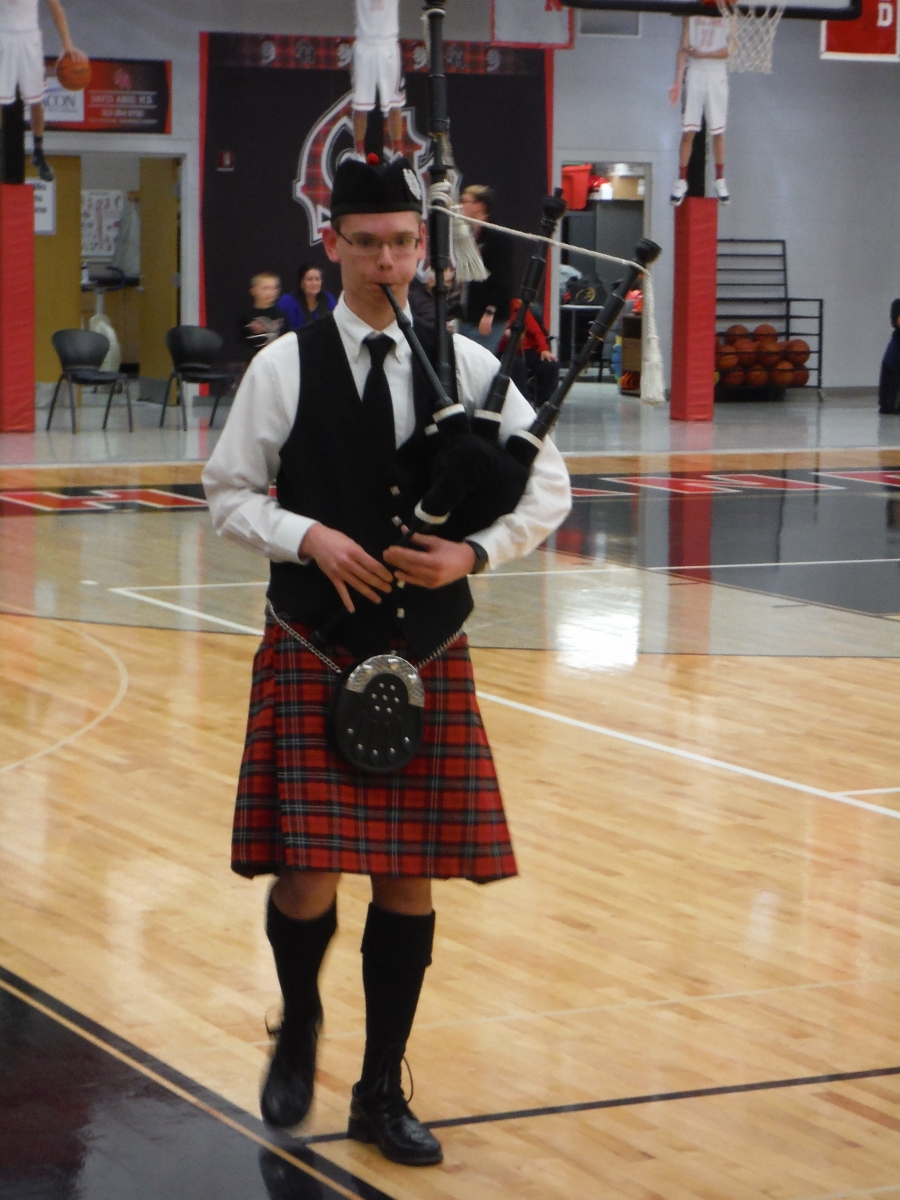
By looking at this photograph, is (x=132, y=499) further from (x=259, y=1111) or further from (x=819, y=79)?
(x=819, y=79)

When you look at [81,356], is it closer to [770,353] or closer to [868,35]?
[868,35]

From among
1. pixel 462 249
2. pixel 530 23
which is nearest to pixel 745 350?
pixel 530 23

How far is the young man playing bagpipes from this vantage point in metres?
2.65

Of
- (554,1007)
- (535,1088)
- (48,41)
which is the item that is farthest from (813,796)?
(48,41)

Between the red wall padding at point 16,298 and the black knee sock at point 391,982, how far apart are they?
491 inches

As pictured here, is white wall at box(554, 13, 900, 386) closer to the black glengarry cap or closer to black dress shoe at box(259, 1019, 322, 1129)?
the black glengarry cap

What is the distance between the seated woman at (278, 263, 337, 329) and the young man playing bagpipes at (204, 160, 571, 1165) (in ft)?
34.5

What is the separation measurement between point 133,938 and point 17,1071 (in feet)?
2.44

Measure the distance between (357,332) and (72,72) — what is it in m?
14.0

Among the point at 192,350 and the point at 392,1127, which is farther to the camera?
the point at 192,350

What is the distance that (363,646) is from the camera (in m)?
2.69

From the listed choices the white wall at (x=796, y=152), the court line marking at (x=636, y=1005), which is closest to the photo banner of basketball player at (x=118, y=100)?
the white wall at (x=796, y=152)

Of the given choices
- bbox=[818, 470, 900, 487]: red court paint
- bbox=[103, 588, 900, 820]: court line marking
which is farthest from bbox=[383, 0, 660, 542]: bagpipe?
bbox=[818, 470, 900, 487]: red court paint

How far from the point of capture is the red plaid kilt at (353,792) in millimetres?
2656
